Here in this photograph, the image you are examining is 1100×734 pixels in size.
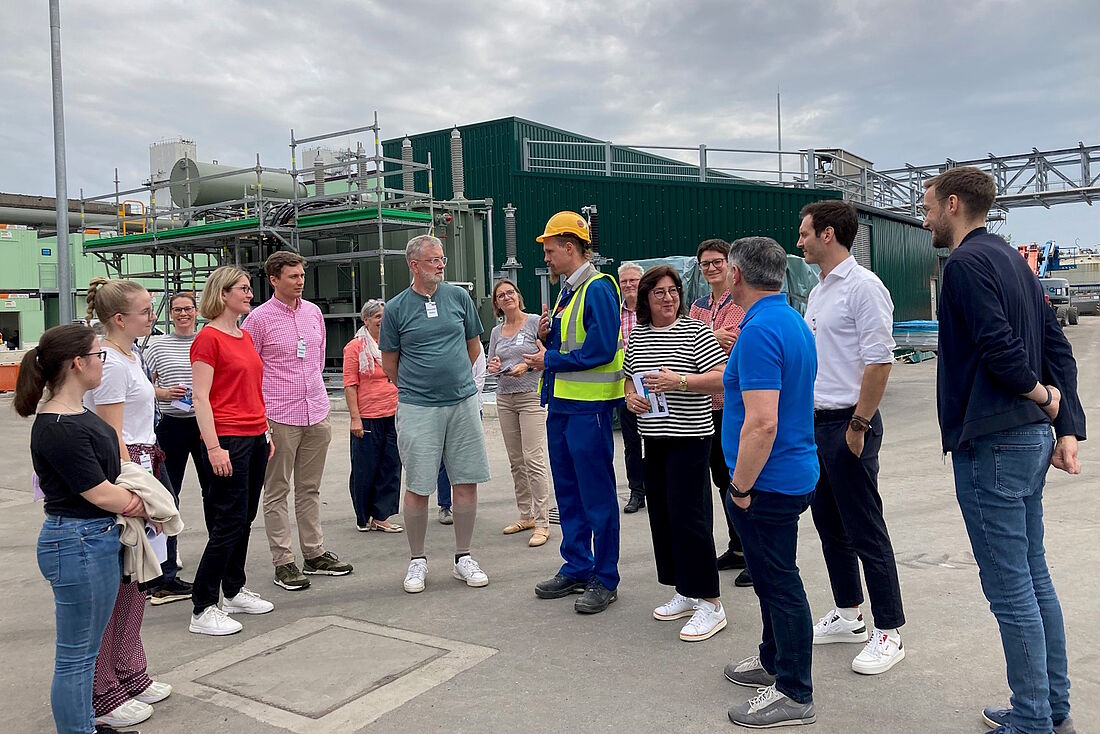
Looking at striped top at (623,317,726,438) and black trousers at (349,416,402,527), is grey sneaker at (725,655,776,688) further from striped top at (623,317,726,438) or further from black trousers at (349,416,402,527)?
black trousers at (349,416,402,527)

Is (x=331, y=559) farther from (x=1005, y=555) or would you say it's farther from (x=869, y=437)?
(x=1005, y=555)

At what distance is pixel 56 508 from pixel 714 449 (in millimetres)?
3857

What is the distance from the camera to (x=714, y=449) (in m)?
5.67

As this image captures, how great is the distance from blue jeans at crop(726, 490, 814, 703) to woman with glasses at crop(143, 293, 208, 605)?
3.56m

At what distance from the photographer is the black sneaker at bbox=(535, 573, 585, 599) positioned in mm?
5035

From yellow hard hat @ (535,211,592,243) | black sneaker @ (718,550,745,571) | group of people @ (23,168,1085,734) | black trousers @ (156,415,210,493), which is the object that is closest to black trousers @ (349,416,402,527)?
group of people @ (23,168,1085,734)

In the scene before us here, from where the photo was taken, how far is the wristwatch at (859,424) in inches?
147

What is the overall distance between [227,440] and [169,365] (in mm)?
1050

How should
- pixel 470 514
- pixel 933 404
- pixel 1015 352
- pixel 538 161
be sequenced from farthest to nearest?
pixel 538 161 → pixel 933 404 → pixel 470 514 → pixel 1015 352

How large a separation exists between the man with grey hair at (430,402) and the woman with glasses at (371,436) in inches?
60.1

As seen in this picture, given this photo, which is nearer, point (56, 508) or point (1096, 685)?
point (56, 508)

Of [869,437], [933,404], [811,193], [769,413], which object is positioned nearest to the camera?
[769,413]

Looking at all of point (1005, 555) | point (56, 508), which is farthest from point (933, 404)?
point (56, 508)

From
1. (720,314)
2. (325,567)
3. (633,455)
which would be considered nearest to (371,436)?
(325,567)
